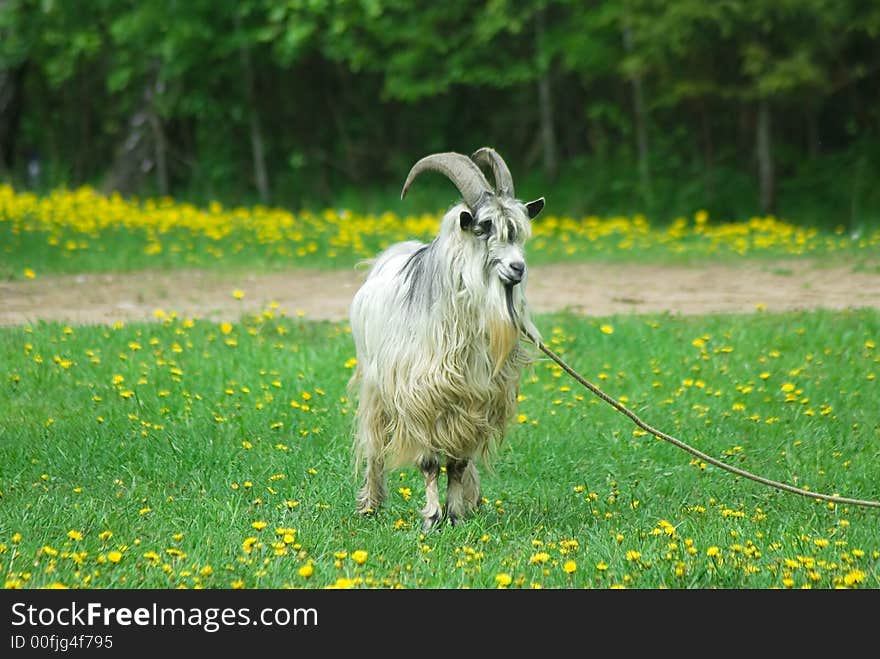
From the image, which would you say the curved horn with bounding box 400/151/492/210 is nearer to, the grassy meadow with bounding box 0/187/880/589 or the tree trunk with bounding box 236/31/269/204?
the grassy meadow with bounding box 0/187/880/589

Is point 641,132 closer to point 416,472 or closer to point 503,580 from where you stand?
point 416,472

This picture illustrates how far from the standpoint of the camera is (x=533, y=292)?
45.2ft

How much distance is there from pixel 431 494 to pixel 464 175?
169 centimetres

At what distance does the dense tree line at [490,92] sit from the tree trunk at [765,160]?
5 cm

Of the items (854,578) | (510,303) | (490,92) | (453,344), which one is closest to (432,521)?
(453,344)

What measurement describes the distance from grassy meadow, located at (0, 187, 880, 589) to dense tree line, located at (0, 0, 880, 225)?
7658mm

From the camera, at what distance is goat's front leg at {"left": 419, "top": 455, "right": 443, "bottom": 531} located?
268 inches

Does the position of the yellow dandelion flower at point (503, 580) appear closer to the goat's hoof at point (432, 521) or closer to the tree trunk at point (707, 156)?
the goat's hoof at point (432, 521)

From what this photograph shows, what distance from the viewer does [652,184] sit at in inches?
830

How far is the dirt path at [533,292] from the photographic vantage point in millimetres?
12445

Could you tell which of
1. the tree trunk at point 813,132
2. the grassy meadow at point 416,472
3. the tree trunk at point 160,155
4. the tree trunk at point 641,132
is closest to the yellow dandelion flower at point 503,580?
the grassy meadow at point 416,472

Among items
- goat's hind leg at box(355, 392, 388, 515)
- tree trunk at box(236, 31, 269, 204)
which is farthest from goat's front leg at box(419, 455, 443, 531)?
tree trunk at box(236, 31, 269, 204)
